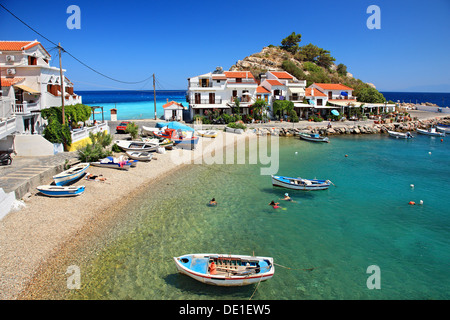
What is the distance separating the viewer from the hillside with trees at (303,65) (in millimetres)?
82375

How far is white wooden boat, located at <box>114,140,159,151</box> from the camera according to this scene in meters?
31.8

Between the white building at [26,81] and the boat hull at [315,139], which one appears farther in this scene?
the boat hull at [315,139]

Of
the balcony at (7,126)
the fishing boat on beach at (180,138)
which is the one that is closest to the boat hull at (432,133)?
the fishing boat on beach at (180,138)

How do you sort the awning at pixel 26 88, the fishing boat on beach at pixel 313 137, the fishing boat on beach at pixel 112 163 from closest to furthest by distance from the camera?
the fishing boat on beach at pixel 112 163
the awning at pixel 26 88
the fishing boat on beach at pixel 313 137

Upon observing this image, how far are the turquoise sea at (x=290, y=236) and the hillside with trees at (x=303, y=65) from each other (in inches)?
2254

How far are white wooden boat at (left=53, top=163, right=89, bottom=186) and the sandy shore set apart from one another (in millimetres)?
730

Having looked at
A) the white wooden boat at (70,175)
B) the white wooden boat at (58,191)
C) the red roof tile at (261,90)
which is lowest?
the white wooden boat at (58,191)

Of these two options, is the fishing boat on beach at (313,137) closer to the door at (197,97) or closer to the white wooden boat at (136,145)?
the door at (197,97)

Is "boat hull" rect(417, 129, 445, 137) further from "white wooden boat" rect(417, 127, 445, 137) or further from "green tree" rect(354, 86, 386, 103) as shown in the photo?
"green tree" rect(354, 86, 386, 103)

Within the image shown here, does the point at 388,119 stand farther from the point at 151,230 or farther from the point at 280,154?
the point at 151,230

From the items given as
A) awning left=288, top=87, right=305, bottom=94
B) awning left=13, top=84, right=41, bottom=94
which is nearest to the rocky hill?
awning left=288, top=87, right=305, bottom=94

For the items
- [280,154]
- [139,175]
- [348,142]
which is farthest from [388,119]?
[139,175]
